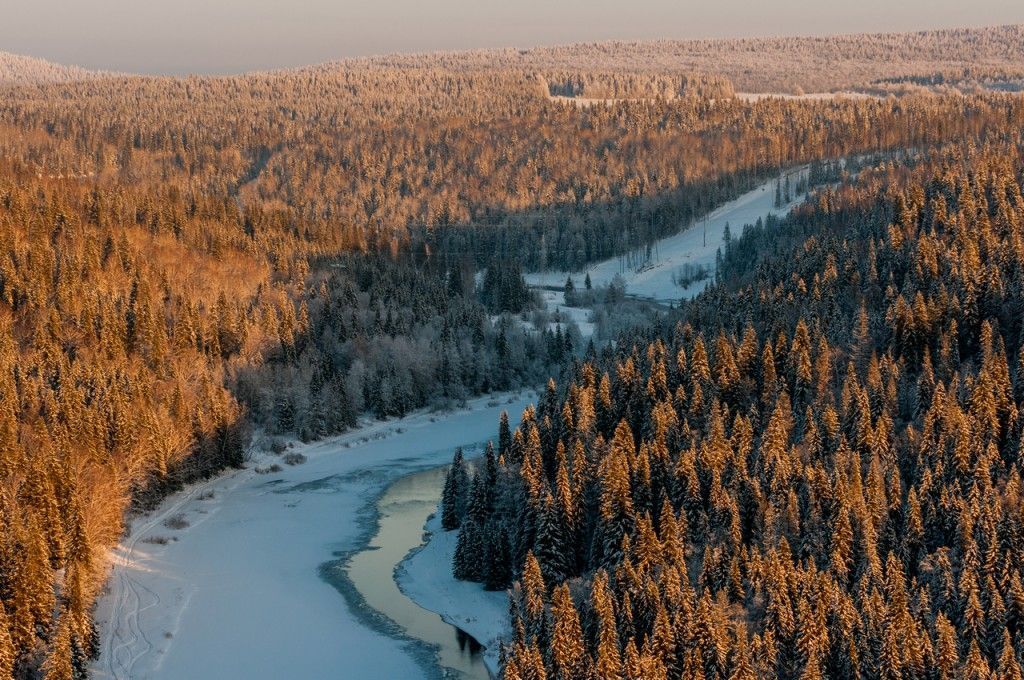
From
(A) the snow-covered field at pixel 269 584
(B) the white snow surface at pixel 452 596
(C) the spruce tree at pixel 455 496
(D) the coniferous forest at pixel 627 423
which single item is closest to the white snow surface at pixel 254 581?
(A) the snow-covered field at pixel 269 584

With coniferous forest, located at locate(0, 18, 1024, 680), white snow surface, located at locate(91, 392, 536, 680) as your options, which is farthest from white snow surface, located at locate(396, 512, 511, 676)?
coniferous forest, located at locate(0, 18, 1024, 680)

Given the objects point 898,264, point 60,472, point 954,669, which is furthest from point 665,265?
point 954,669

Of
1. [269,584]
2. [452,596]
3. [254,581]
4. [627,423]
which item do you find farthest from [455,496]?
[254,581]

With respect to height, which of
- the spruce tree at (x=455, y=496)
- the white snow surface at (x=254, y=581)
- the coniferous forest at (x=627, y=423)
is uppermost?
the coniferous forest at (x=627, y=423)

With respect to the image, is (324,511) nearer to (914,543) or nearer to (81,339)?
(81,339)

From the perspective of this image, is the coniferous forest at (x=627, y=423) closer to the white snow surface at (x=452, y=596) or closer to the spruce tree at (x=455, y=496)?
the spruce tree at (x=455, y=496)

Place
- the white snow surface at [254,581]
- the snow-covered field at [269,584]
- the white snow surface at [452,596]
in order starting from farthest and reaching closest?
the white snow surface at [452,596] < the snow-covered field at [269,584] < the white snow surface at [254,581]

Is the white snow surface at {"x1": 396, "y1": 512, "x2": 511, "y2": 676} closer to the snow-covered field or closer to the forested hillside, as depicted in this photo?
the snow-covered field

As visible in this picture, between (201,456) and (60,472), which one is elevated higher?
(60,472)
